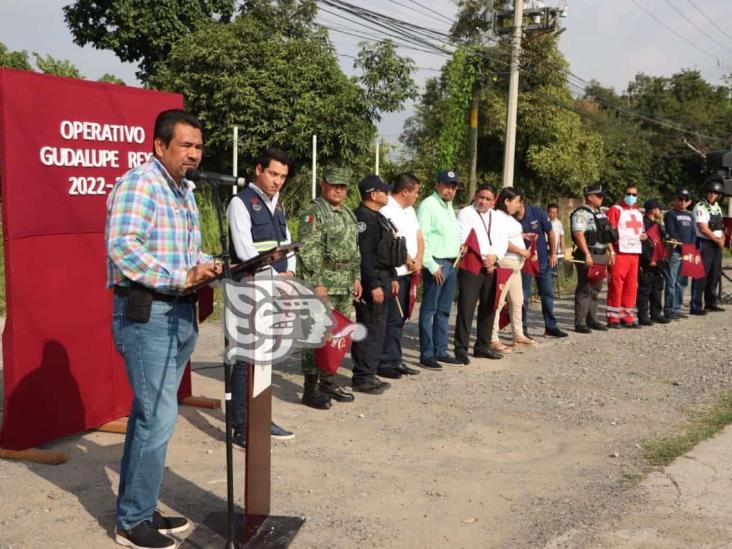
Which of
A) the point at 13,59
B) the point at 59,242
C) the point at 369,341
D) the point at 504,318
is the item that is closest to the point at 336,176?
the point at 369,341

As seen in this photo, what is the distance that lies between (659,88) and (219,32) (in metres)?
46.5

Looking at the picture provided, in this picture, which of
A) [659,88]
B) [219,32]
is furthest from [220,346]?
[659,88]

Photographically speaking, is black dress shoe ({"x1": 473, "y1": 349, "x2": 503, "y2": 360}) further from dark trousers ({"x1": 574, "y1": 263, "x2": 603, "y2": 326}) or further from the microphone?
the microphone

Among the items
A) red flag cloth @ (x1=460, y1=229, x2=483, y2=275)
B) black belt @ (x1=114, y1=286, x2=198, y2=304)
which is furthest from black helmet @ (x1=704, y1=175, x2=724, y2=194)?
black belt @ (x1=114, y1=286, x2=198, y2=304)

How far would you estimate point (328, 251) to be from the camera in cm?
660

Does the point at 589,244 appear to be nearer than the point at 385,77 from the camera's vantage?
Yes

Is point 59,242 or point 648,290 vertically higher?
point 59,242

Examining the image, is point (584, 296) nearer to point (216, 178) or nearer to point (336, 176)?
point (336, 176)

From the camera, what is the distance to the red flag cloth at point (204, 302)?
4059 mm

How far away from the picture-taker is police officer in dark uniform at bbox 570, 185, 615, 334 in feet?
35.2

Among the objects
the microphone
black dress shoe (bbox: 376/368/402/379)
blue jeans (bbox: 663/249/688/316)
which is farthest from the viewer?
blue jeans (bbox: 663/249/688/316)

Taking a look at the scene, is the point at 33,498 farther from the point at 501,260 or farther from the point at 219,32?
the point at 219,32

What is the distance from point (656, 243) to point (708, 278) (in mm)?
2342

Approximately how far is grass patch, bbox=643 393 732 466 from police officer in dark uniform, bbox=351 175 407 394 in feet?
8.07
